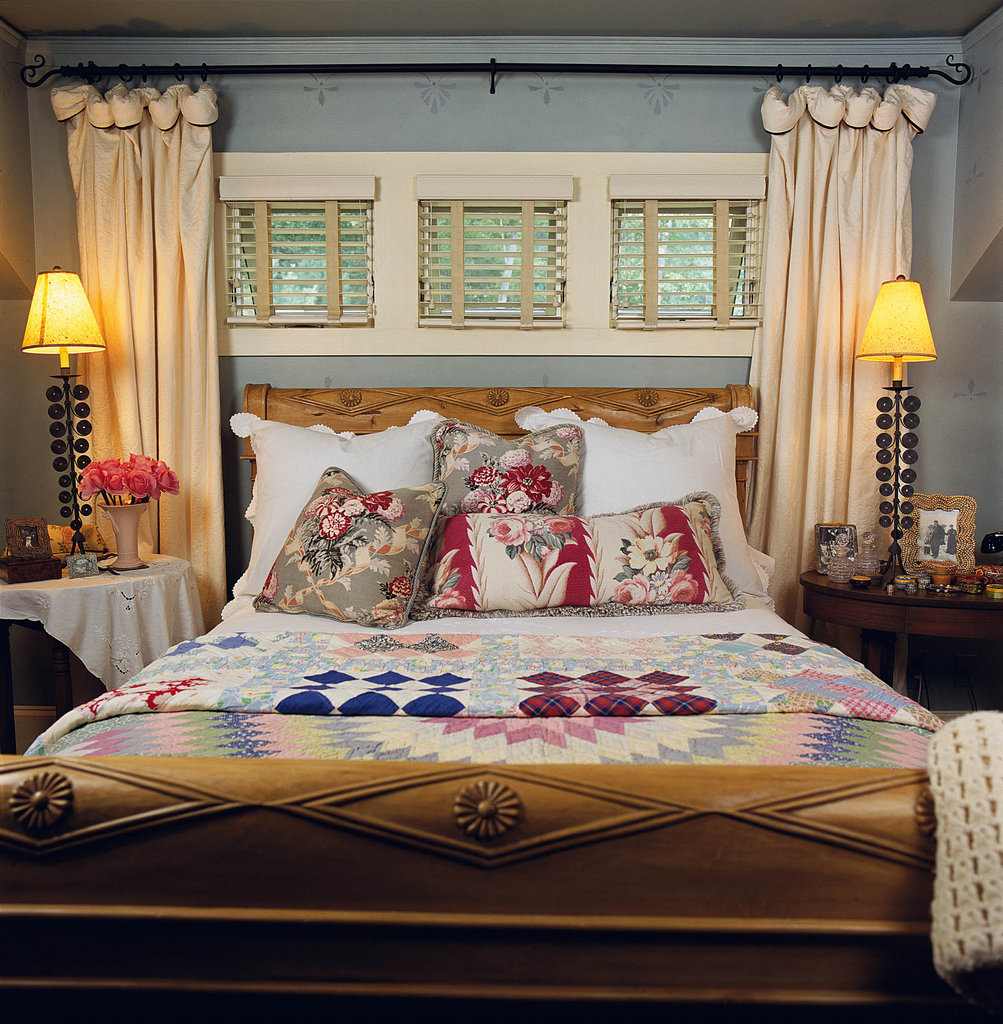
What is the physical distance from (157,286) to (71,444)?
2.00 feet

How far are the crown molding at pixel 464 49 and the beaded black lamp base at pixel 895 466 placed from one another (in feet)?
3.99

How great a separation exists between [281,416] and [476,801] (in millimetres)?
2058

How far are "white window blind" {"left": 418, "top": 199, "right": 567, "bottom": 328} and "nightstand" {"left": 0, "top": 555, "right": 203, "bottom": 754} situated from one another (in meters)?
1.30

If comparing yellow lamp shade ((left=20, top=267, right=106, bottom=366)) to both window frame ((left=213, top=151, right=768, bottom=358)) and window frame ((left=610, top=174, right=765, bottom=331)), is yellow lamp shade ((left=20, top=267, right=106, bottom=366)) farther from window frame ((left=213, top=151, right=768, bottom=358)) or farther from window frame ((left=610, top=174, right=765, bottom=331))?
window frame ((left=610, top=174, right=765, bottom=331))

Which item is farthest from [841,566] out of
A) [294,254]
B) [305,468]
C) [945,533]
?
[294,254]

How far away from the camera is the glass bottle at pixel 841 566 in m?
2.51

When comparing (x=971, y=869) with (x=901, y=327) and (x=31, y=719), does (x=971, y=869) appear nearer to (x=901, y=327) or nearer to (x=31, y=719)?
(x=901, y=327)

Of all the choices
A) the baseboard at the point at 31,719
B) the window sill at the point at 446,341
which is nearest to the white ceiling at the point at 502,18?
the window sill at the point at 446,341

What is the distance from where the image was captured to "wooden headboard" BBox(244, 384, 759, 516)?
2.74 metres

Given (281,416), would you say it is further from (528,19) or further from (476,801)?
(476,801)

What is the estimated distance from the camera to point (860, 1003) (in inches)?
37.8

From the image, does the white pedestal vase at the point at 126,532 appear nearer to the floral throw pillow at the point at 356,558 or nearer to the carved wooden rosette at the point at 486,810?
the floral throw pillow at the point at 356,558

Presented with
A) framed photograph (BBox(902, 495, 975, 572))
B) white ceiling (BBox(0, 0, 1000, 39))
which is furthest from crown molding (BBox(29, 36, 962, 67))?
framed photograph (BBox(902, 495, 975, 572))

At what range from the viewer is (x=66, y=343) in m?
2.48
